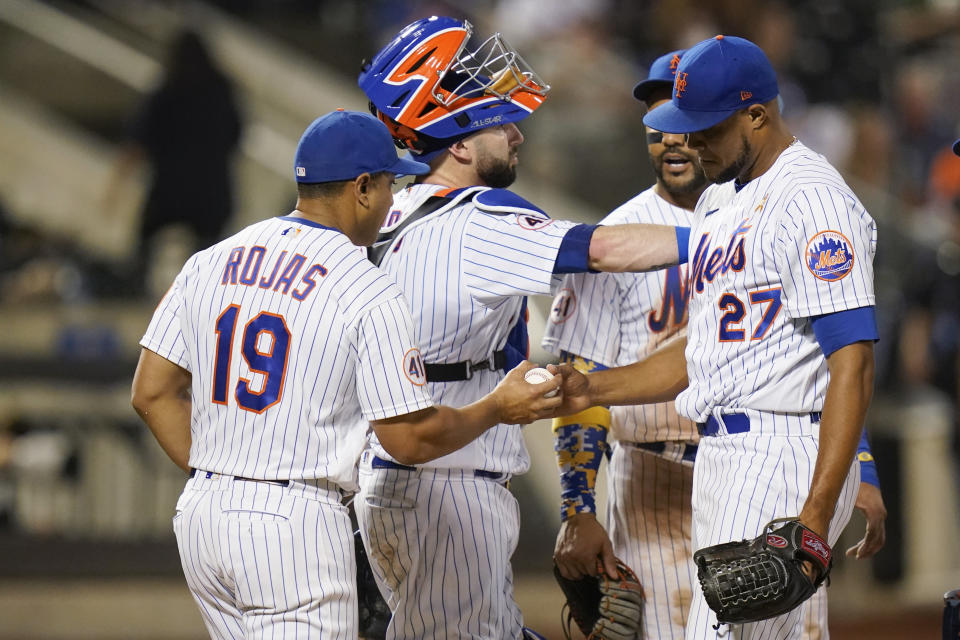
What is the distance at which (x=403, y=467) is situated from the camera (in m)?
3.46

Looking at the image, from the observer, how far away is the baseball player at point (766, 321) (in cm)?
281

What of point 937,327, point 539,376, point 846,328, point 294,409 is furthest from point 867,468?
point 937,327

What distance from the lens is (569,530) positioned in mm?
3777

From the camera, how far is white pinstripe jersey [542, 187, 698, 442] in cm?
384

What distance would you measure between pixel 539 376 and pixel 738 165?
2.55ft

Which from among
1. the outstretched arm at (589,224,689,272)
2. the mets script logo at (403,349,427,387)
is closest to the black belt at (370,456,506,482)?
the mets script logo at (403,349,427,387)

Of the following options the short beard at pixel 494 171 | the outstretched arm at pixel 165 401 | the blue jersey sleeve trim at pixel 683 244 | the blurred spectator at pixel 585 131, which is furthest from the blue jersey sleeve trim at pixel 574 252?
the blurred spectator at pixel 585 131

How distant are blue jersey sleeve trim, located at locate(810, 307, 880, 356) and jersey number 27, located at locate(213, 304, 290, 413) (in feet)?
4.24

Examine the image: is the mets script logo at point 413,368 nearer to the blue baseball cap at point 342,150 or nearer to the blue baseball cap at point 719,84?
the blue baseball cap at point 342,150

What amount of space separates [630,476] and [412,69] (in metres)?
1.48

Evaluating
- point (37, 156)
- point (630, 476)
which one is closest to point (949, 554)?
point (630, 476)

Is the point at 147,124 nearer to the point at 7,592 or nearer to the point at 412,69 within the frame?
the point at 7,592

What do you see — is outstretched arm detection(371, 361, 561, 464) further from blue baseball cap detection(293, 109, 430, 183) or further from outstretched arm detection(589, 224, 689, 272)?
blue baseball cap detection(293, 109, 430, 183)

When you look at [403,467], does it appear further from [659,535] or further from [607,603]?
[659,535]
